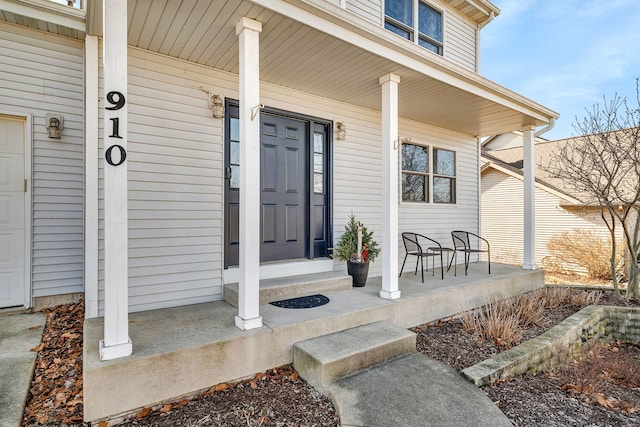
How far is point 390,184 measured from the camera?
3.78 meters

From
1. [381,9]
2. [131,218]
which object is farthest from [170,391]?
[381,9]

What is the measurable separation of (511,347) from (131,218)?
13.3 feet

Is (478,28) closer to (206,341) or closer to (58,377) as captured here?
(206,341)

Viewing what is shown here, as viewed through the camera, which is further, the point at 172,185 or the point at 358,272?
the point at 358,272

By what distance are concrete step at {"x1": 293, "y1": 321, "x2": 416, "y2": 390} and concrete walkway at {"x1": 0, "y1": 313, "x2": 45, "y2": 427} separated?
1850 mm

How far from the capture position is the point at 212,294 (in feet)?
12.2

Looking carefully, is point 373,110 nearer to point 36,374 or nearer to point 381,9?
point 381,9

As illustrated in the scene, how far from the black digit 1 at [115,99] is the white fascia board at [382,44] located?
1237 mm

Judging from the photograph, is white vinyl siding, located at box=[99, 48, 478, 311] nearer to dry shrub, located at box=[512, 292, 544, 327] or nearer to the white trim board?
the white trim board

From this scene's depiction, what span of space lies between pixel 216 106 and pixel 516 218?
34.5ft

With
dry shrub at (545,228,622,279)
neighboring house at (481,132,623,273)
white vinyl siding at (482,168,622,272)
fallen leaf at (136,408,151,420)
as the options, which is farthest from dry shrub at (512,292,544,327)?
white vinyl siding at (482,168,622,272)

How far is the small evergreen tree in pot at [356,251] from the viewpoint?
4211 millimetres

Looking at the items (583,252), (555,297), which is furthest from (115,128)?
(583,252)

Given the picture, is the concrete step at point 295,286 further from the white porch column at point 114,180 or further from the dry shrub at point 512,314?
the dry shrub at point 512,314
